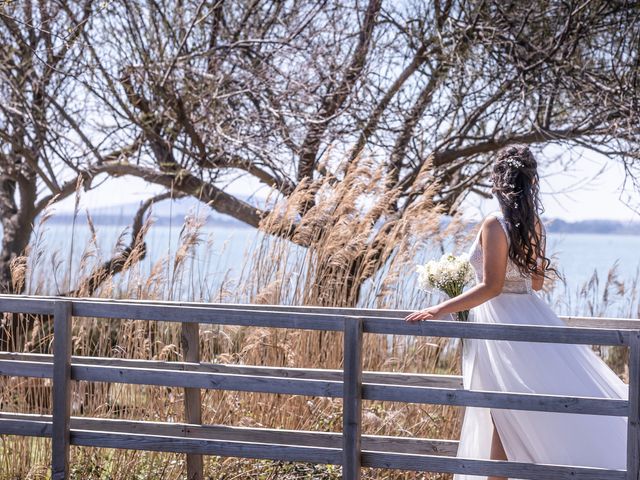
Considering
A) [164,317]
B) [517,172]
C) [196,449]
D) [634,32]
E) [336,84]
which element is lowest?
[196,449]

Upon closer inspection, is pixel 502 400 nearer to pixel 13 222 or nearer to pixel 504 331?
pixel 504 331

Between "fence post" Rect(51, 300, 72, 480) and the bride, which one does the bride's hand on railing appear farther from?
"fence post" Rect(51, 300, 72, 480)

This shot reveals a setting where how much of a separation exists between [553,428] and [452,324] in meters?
0.67

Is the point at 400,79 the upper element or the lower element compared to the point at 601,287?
upper

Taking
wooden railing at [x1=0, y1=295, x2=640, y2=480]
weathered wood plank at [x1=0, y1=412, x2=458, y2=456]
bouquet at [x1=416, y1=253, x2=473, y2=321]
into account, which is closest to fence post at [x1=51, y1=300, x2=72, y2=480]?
wooden railing at [x1=0, y1=295, x2=640, y2=480]

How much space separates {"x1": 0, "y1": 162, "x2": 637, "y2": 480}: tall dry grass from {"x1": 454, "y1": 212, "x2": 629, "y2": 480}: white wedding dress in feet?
3.39

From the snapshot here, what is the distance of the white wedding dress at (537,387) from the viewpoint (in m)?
3.17

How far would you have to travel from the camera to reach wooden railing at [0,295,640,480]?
2.76m

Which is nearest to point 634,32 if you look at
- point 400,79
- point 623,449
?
point 400,79

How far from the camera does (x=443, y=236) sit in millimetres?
5383

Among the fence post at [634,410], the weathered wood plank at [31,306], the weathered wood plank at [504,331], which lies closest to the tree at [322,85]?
the weathered wood plank at [31,306]

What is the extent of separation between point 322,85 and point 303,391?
3737 mm

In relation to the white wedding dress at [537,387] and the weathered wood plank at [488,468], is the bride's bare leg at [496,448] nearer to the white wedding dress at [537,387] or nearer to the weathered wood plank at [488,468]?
the white wedding dress at [537,387]

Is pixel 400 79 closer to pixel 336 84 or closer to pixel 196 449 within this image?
pixel 336 84
